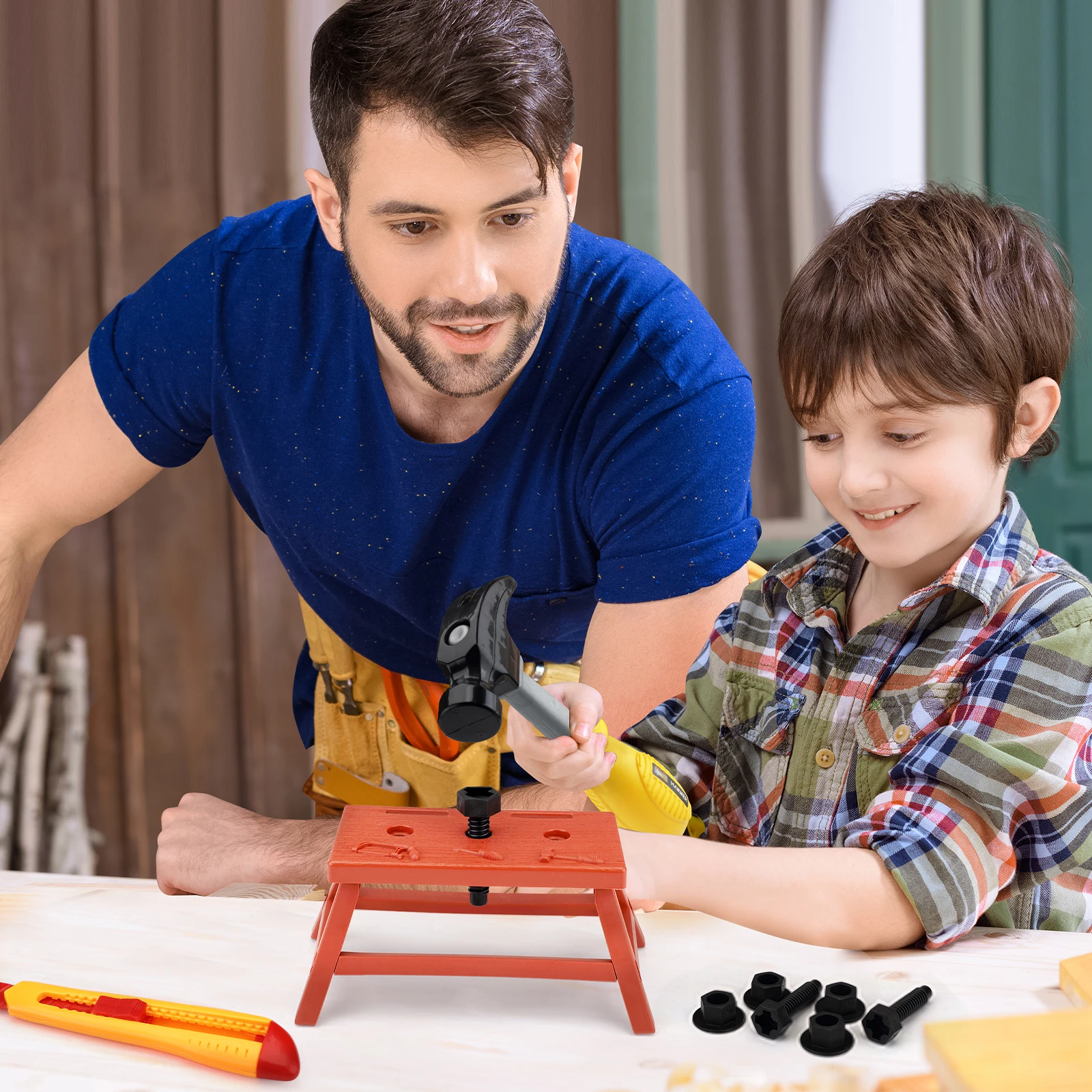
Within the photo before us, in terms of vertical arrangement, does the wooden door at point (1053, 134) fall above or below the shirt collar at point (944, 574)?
above

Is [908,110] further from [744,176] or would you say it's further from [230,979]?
[230,979]

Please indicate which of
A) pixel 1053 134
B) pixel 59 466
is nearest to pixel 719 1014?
pixel 59 466

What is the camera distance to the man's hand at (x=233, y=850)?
128 cm

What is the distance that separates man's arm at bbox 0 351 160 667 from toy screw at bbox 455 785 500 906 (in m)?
0.91

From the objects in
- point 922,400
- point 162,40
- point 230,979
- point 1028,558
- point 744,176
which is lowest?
point 230,979

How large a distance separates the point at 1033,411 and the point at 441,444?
0.64 m

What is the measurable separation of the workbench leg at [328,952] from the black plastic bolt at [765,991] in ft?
0.77

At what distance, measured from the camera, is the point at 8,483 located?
140cm

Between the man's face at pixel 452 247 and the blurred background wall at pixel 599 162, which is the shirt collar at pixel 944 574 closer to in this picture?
the man's face at pixel 452 247

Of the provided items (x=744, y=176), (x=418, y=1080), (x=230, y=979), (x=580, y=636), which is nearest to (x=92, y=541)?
(x=580, y=636)

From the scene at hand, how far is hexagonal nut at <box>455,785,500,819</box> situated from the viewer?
672 millimetres

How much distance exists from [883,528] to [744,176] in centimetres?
151

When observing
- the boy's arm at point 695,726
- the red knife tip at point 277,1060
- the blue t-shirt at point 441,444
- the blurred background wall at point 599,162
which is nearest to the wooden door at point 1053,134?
the blurred background wall at point 599,162

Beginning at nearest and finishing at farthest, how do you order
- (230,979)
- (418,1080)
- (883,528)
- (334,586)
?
(418,1080) → (230,979) → (883,528) → (334,586)
